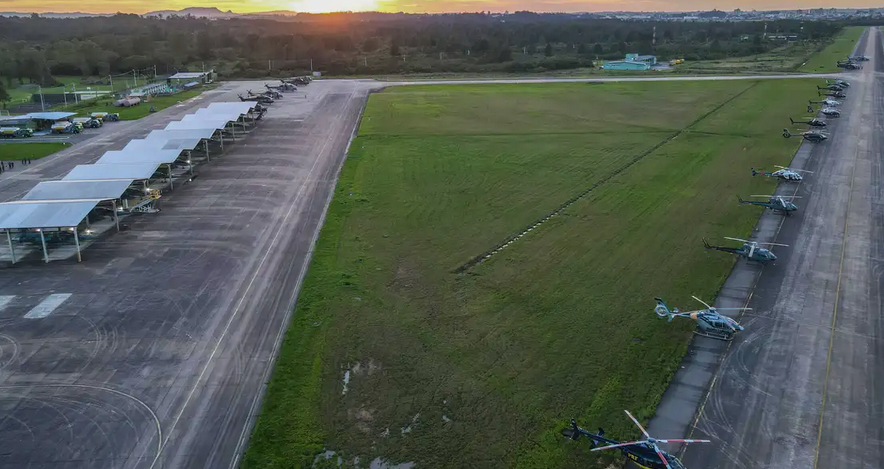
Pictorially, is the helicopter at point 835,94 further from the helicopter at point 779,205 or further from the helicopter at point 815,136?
the helicopter at point 779,205

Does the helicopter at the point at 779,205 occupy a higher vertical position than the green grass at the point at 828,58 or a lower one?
lower

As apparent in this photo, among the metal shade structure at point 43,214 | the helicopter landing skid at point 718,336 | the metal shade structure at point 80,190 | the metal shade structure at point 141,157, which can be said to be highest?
the metal shade structure at point 141,157

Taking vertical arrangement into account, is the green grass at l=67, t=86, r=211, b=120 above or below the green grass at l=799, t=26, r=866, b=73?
below

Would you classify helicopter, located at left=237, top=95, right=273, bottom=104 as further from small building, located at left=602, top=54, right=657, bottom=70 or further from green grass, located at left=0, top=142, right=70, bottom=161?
small building, located at left=602, top=54, right=657, bottom=70

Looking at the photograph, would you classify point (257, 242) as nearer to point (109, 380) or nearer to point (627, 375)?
point (109, 380)

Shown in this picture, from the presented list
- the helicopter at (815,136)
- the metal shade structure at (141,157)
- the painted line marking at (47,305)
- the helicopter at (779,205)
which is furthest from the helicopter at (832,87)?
the painted line marking at (47,305)

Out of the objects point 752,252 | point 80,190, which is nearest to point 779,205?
point 752,252

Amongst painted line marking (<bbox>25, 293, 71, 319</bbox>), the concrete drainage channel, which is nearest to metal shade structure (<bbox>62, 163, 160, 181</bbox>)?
painted line marking (<bbox>25, 293, 71, 319</bbox>)
